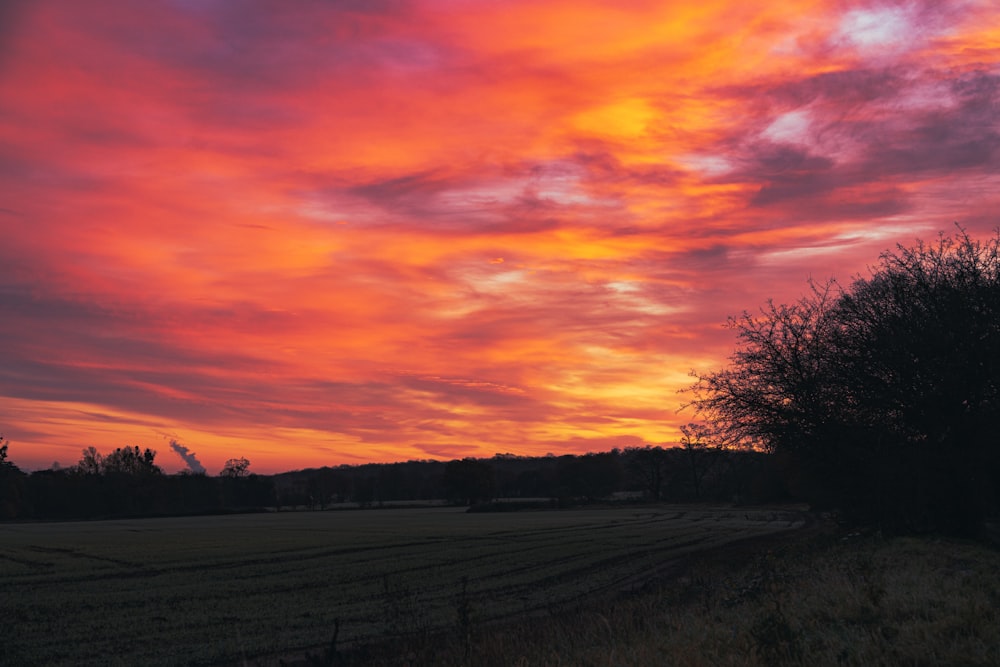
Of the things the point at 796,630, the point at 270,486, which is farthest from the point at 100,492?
the point at 796,630

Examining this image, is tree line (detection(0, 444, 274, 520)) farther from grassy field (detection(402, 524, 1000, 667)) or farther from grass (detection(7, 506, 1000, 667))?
grassy field (detection(402, 524, 1000, 667))

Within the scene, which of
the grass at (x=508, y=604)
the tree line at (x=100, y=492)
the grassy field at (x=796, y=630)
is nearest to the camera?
the grassy field at (x=796, y=630)

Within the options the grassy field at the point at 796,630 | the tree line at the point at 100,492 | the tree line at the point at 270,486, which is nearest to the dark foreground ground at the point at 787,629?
the grassy field at the point at 796,630

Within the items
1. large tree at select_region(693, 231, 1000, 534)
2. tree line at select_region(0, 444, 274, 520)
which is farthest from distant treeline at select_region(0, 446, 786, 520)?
large tree at select_region(693, 231, 1000, 534)

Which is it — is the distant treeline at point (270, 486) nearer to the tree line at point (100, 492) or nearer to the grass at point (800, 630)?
the tree line at point (100, 492)

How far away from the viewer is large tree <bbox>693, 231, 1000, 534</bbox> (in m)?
31.2

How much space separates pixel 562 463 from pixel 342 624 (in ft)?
583

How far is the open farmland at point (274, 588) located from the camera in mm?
19875

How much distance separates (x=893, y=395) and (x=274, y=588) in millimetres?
28911

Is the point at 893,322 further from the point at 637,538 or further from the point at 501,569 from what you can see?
the point at 637,538

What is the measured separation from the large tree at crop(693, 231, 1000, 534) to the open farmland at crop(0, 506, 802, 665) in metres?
9.93

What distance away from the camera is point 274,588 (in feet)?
98.8

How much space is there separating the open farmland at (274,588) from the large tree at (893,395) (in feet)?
32.6

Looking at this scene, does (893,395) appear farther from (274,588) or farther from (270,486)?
(270,486)
